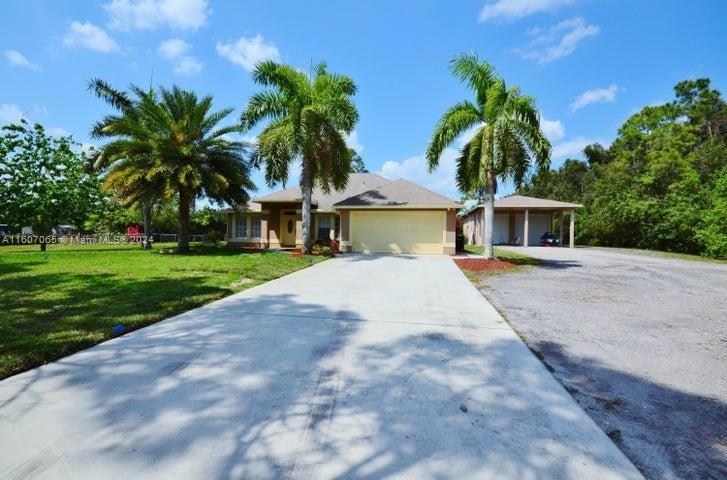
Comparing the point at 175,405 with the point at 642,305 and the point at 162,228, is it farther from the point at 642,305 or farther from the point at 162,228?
the point at 162,228

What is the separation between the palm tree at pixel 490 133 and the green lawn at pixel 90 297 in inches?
306

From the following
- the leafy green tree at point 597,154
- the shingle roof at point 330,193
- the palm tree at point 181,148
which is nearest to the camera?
the palm tree at point 181,148

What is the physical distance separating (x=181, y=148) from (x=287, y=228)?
27.1 feet

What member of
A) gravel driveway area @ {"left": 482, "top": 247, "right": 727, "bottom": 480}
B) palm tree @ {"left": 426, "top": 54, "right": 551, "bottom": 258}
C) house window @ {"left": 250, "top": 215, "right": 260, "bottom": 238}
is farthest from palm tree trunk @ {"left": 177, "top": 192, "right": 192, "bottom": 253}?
gravel driveway area @ {"left": 482, "top": 247, "right": 727, "bottom": 480}

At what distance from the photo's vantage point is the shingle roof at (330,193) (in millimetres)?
20625

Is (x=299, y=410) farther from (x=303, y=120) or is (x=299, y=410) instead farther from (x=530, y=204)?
(x=530, y=204)

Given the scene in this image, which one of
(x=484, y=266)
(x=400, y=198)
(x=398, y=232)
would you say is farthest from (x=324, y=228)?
(x=484, y=266)

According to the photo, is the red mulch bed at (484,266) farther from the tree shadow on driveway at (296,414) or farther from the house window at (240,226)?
the house window at (240,226)

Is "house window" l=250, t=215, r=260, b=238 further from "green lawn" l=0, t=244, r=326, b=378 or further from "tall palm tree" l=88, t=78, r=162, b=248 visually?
"green lawn" l=0, t=244, r=326, b=378

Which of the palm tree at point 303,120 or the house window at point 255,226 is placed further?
the house window at point 255,226

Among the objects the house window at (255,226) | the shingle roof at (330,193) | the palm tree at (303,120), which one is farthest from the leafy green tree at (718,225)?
the house window at (255,226)

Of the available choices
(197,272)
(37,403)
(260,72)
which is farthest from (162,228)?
(37,403)

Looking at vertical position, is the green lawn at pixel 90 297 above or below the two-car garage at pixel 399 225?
below

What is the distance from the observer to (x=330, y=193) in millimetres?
20078
